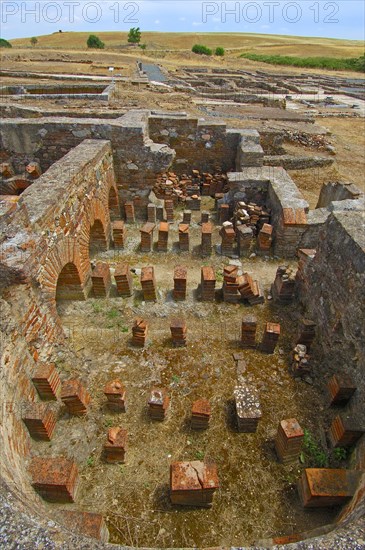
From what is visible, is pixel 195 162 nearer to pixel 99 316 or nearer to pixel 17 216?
pixel 99 316

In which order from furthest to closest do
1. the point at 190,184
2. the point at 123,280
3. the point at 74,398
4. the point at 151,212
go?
the point at 190,184 → the point at 151,212 → the point at 123,280 → the point at 74,398

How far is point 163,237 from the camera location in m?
7.20

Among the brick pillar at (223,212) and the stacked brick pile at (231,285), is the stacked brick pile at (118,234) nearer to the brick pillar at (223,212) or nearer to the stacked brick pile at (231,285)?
→ the brick pillar at (223,212)

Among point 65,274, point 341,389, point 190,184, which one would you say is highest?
point 190,184

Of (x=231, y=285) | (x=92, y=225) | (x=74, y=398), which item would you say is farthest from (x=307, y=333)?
(x=92, y=225)

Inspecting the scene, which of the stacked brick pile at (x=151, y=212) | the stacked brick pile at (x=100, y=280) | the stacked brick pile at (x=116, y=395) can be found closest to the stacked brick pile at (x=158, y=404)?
the stacked brick pile at (x=116, y=395)

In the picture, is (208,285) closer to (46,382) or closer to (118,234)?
(118,234)

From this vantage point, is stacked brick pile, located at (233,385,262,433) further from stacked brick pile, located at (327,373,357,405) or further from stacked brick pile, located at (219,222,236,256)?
stacked brick pile, located at (219,222,236,256)

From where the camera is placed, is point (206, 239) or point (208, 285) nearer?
point (208, 285)

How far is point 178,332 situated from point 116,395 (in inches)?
52.5

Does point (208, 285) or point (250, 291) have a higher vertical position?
point (208, 285)

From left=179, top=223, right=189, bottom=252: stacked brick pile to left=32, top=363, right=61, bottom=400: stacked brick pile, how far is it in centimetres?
409

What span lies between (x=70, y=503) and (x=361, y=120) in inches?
838

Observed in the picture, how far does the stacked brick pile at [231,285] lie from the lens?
561cm
